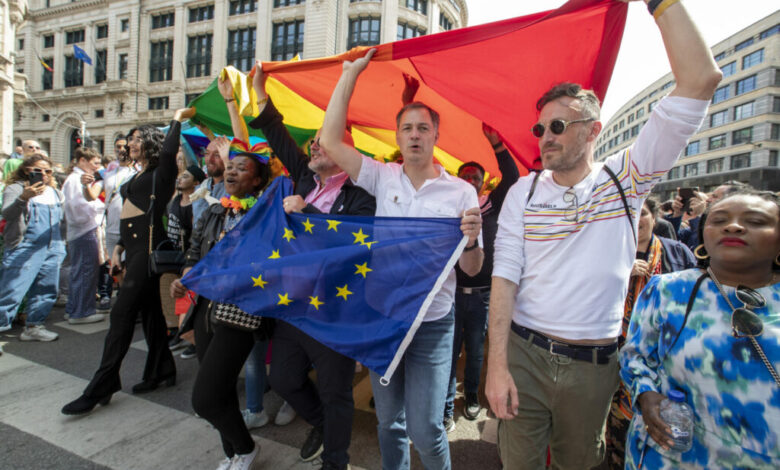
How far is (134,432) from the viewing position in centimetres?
275

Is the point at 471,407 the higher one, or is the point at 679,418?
the point at 679,418

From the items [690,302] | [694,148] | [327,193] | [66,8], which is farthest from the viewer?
[694,148]

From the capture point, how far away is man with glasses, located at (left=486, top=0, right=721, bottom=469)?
154cm

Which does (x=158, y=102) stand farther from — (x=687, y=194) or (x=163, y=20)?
(x=687, y=194)

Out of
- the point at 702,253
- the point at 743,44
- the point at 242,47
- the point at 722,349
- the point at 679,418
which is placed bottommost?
the point at 679,418

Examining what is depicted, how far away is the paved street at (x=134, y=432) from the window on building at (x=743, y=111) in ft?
177

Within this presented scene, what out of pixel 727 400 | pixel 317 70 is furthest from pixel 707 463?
pixel 317 70

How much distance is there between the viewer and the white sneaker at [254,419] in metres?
2.89

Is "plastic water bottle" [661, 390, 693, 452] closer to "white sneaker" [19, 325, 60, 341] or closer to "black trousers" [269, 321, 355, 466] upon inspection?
"black trousers" [269, 321, 355, 466]

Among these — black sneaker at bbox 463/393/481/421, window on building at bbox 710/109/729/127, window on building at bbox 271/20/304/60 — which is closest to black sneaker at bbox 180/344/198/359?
black sneaker at bbox 463/393/481/421

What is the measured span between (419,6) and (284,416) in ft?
126

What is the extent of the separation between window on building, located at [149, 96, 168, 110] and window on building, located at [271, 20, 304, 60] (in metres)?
13.8

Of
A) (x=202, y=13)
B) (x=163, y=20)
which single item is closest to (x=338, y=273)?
(x=202, y=13)

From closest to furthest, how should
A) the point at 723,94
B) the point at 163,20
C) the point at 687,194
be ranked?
the point at 687,194 < the point at 163,20 < the point at 723,94
